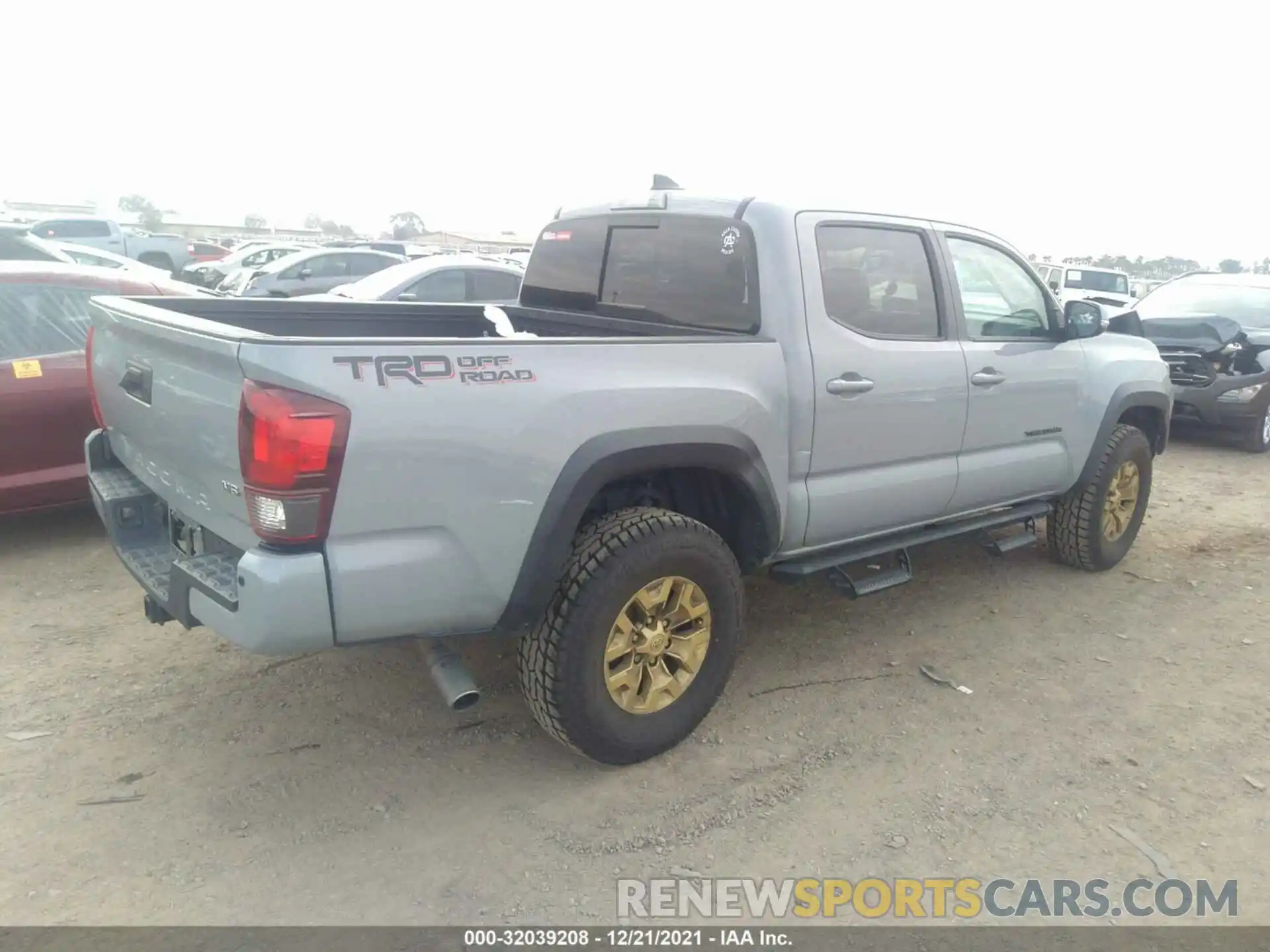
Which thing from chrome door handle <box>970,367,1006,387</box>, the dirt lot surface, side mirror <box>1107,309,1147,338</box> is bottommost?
the dirt lot surface

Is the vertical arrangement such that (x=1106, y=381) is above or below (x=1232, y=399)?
above

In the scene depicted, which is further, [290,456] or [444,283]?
[444,283]

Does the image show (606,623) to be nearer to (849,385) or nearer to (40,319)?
(849,385)

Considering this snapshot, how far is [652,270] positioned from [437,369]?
62.8 inches

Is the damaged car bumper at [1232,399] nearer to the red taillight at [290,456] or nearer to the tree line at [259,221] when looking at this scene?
the red taillight at [290,456]

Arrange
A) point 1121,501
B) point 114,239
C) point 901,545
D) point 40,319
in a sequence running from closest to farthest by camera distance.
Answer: point 901,545
point 40,319
point 1121,501
point 114,239

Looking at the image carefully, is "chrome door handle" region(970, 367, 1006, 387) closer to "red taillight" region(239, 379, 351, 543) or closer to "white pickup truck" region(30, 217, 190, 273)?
"red taillight" region(239, 379, 351, 543)

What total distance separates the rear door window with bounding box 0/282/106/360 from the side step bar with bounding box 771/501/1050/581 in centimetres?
399

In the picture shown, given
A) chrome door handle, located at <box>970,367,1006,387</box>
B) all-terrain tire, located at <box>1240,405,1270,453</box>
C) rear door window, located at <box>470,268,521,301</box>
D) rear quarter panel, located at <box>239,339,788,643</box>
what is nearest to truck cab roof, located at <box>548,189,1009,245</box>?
chrome door handle, located at <box>970,367,1006,387</box>

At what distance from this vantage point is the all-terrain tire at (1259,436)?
884 centimetres

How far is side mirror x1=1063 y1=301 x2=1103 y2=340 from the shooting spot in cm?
465

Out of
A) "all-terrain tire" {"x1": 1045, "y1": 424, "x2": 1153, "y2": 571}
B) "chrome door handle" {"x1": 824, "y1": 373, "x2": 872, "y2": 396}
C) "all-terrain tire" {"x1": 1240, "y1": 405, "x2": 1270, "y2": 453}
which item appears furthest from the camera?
"all-terrain tire" {"x1": 1240, "y1": 405, "x2": 1270, "y2": 453}

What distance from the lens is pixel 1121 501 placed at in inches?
214

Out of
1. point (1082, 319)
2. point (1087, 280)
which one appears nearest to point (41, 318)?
point (1082, 319)
